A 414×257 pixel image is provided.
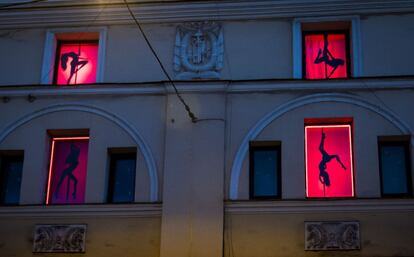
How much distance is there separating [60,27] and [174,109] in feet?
11.2

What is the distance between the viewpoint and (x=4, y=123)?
17.3 meters

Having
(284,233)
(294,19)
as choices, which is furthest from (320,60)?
(284,233)

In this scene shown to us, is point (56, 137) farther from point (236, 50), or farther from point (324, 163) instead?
point (324, 163)

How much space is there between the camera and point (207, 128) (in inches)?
650

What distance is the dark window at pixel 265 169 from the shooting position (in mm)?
16234

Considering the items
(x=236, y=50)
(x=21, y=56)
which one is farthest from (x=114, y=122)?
(x=236, y=50)

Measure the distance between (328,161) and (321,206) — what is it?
1188 mm

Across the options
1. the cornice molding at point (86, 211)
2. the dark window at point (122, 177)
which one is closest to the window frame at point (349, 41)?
the dark window at point (122, 177)

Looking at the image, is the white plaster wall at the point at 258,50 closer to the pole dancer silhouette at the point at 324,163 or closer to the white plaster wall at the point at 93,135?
the pole dancer silhouette at the point at 324,163

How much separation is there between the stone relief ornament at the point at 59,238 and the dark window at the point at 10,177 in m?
1.13

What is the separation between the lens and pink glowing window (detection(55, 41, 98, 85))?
17.7 meters

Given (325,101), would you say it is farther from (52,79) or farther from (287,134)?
(52,79)

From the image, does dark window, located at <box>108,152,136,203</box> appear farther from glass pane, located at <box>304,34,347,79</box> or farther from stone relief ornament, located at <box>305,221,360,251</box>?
glass pane, located at <box>304,34,347,79</box>

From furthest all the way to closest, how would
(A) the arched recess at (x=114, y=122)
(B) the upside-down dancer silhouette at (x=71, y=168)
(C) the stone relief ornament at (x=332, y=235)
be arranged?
(B) the upside-down dancer silhouette at (x=71, y=168) < (A) the arched recess at (x=114, y=122) < (C) the stone relief ornament at (x=332, y=235)
